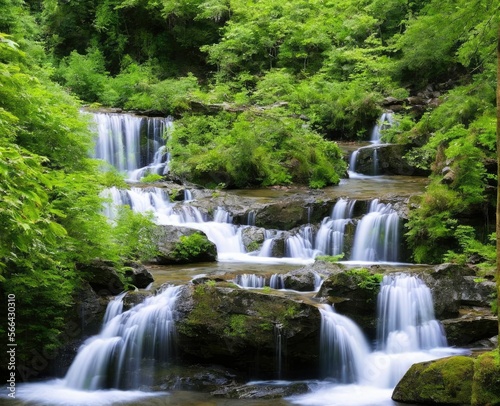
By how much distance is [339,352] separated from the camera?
827 cm

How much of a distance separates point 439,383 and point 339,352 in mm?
1663

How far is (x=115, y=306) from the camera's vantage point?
28.3ft

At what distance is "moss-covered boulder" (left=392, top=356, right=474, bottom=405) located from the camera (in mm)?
6887

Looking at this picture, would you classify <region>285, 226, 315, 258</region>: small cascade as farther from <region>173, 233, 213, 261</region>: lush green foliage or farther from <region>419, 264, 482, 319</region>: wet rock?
<region>419, 264, 482, 319</region>: wet rock

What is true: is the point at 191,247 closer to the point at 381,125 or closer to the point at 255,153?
the point at 255,153

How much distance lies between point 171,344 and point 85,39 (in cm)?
2629

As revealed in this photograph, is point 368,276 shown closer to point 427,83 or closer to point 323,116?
point 323,116

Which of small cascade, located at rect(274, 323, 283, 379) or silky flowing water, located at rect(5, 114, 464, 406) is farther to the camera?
small cascade, located at rect(274, 323, 283, 379)

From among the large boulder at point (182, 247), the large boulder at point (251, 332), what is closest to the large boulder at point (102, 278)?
the large boulder at point (251, 332)

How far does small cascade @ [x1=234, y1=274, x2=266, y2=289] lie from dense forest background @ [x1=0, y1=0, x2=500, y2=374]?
2.12m

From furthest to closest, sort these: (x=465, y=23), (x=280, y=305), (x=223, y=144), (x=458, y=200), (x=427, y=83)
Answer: (x=427, y=83) → (x=223, y=144) → (x=458, y=200) → (x=280, y=305) → (x=465, y=23)

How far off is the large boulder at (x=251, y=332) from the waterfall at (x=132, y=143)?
11.2 meters

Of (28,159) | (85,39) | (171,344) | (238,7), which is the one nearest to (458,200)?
(171,344)

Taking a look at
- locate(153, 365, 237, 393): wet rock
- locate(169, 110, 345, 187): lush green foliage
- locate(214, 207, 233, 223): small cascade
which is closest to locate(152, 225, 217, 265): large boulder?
locate(214, 207, 233, 223): small cascade
